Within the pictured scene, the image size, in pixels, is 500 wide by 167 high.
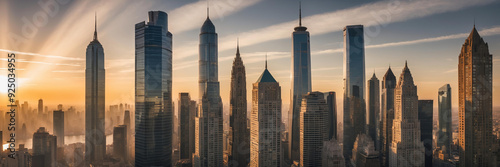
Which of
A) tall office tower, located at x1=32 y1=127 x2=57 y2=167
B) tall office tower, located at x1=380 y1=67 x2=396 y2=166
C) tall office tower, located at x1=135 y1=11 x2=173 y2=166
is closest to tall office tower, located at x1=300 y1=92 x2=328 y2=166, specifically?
tall office tower, located at x1=380 y1=67 x2=396 y2=166

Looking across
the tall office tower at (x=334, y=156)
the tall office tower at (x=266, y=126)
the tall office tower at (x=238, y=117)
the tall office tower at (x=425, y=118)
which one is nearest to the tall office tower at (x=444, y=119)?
the tall office tower at (x=425, y=118)

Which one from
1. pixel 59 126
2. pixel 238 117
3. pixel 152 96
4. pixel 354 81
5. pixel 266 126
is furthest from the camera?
pixel 354 81

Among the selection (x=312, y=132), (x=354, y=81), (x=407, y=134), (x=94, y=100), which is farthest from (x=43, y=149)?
(x=354, y=81)

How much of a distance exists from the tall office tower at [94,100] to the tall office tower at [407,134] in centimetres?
5564

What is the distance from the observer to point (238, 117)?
58219 millimetres

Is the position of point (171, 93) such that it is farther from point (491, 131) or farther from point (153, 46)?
point (491, 131)

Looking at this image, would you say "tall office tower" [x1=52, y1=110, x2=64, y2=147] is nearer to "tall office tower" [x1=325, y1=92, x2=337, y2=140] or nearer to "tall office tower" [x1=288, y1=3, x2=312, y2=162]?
"tall office tower" [x1=288, y1=3, x2=312, y2=162]

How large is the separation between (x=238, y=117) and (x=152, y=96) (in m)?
22.0

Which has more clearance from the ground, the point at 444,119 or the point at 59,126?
the point at 444,119

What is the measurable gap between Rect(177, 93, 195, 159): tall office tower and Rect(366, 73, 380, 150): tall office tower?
137 ft

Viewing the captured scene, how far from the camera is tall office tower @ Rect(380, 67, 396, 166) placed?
165 feet

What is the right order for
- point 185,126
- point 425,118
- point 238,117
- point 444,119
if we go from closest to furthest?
1. point 425,118
2. point 185,126
3. point 238,117
4. point 444,119

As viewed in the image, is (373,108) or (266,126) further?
(373,108)

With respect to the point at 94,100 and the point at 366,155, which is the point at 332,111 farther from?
the point at 94,100
